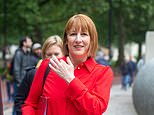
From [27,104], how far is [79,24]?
680 millimetres

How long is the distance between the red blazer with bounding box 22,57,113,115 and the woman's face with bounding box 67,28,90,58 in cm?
9

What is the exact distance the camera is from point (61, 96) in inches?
116

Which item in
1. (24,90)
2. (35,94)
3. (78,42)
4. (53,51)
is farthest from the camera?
(53,51)

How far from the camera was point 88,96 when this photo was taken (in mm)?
2791

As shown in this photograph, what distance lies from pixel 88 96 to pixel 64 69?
23cm

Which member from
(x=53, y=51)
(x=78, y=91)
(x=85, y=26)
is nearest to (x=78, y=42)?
(x=85, y=26)

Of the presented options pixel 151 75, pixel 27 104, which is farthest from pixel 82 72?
pixel 151 75

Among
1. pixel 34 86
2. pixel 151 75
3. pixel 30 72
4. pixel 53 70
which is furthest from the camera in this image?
pixel 151 75

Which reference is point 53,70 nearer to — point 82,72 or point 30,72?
point 82,72

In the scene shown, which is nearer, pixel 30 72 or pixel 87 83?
pixel 87 83

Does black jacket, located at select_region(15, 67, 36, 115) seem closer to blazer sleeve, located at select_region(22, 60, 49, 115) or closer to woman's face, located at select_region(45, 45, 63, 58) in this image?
woman's face, located at select_region(45, 45, 63, 58)

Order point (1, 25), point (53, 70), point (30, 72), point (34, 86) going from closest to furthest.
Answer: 1. point (53, 70)
2. point (34, 86)
3. point (30, 72)
4. point (1, 25)

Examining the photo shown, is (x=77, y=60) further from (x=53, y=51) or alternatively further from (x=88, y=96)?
(x=53, y=51)

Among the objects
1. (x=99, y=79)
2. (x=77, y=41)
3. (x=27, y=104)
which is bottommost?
(x=27, y=104)
